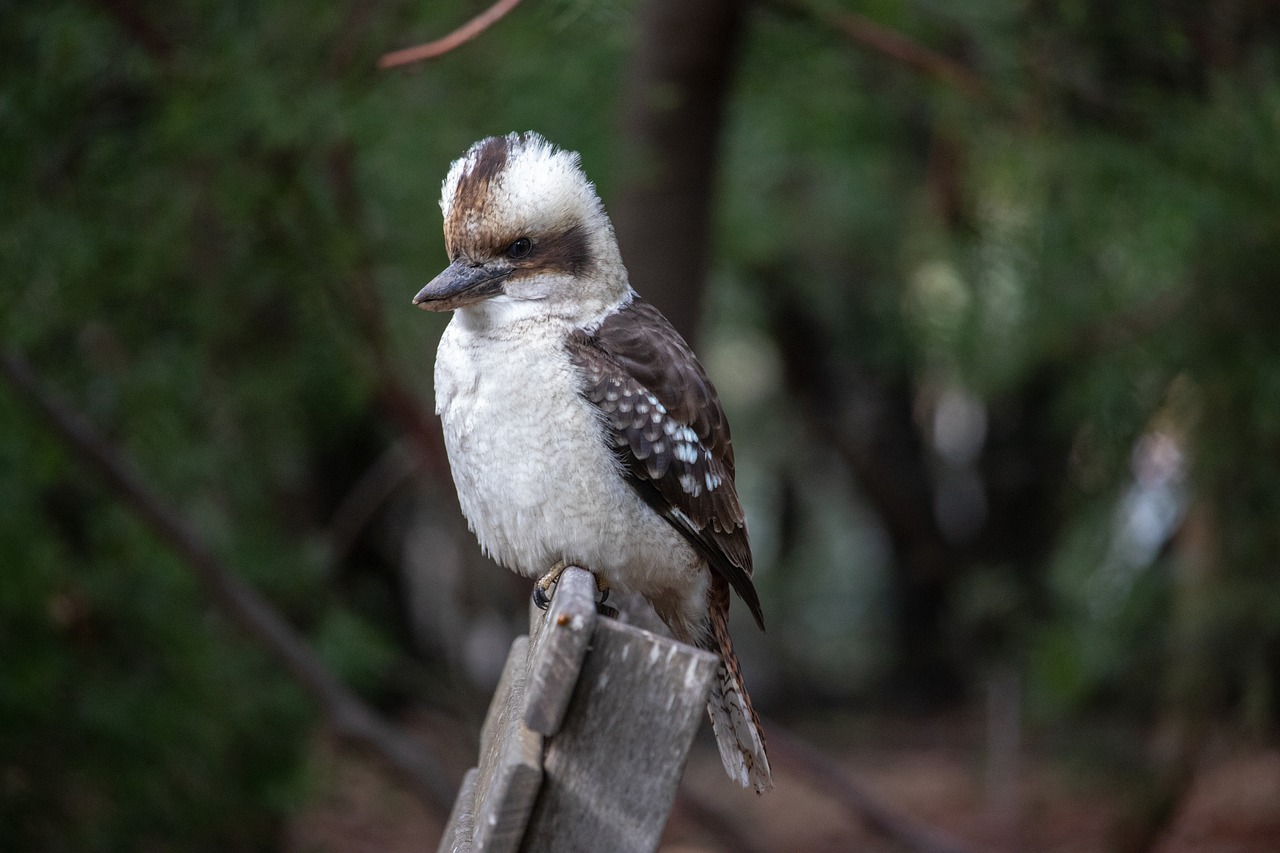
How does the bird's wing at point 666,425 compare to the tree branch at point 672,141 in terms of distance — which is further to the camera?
the tree branch at point 672,141

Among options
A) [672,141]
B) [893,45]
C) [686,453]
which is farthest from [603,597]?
[893,45]

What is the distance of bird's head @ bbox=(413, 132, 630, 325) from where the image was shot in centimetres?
221

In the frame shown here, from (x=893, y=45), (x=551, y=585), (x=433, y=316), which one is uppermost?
A: (x=893, y=45)

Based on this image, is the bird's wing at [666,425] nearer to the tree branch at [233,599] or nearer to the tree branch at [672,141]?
the tree branch at [672,141]

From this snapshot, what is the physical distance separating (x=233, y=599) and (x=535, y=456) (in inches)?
93.7

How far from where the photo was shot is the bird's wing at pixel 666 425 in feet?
7.63

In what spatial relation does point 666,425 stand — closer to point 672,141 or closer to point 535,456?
point 535,456

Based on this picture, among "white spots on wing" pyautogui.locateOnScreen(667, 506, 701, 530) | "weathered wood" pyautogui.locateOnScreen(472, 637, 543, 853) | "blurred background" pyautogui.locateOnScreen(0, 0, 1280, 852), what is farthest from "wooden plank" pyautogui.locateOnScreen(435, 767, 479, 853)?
"blurred background" pyautogui.locateOnScreen(0, 0, 1280, 852)

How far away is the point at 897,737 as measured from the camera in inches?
368

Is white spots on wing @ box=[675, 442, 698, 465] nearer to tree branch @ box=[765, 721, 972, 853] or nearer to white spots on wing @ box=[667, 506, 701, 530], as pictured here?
white spots on wing @ box=[667, 506, 701, 530]

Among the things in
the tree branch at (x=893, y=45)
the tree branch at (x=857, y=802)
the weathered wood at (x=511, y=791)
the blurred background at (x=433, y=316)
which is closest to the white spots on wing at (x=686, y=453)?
the weathered wood at (x=511, y=791)

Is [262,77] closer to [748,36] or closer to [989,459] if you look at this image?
[748,36]

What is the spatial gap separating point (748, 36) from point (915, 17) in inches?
25.7

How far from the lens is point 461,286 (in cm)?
218
